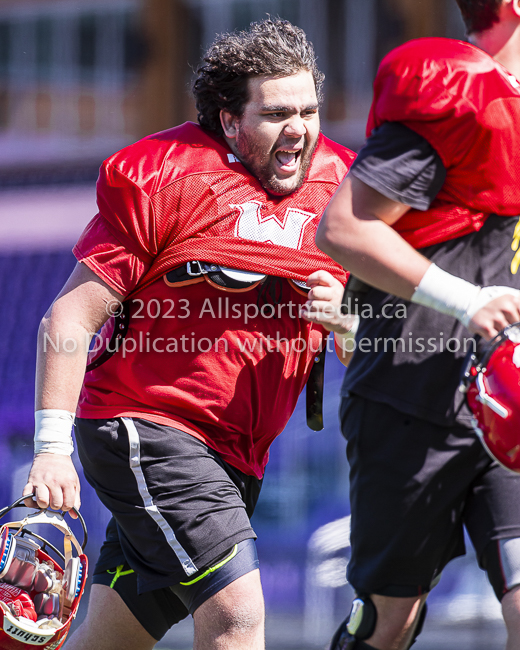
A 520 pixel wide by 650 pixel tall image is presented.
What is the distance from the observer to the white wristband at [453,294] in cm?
189

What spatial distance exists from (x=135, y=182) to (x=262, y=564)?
3470 millimetres

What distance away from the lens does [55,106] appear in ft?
26.5

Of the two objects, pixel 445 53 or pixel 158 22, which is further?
pixel 158 22

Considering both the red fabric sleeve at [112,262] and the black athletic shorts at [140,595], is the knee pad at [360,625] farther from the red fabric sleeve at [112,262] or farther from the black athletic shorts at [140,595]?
the red fabric sleeve at [112,262]

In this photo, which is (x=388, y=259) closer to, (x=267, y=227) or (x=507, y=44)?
(x=507, y=44)

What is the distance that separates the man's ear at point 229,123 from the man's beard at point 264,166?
1.5 inches

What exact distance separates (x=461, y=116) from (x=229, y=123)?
1.13m

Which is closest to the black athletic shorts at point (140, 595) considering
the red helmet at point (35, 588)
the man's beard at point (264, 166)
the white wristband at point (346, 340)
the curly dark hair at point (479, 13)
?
the red helmet at point (35, 588)

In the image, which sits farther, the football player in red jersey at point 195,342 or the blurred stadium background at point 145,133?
the blurred stadium background at point 145,133

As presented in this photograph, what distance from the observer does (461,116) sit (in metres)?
1.90

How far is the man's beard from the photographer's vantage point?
2.77 meters

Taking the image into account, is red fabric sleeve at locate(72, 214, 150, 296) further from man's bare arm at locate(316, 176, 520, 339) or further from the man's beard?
man's bare arm at locate(316, 176, 520, 339)

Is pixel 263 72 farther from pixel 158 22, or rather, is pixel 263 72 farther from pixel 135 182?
pixel 158 22

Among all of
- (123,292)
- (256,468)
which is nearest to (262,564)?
(256,468)
